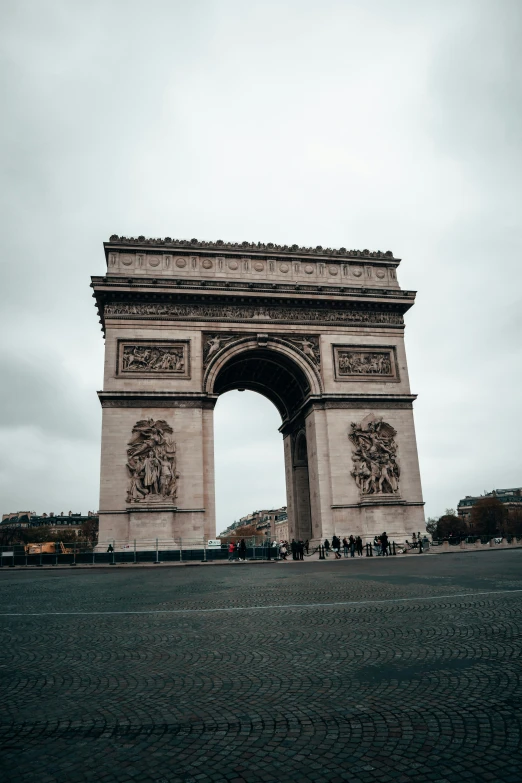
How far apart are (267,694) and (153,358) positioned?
2458cm

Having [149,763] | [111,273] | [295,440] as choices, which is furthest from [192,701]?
[295,440]

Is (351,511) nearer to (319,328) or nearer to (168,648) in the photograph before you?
(319,328)

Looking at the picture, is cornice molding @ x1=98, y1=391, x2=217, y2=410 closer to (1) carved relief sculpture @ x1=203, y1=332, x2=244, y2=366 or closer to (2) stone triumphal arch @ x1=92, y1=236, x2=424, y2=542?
(2) stone triumphal arch @ x1=92, y1=236, x2=424, y2=542

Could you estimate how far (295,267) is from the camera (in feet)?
99.6

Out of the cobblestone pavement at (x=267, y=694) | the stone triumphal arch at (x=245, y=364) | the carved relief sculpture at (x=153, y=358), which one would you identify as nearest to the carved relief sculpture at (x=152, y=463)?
the stone triumphal arch at (x=245, y=364)

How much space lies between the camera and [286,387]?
33125 millimetres

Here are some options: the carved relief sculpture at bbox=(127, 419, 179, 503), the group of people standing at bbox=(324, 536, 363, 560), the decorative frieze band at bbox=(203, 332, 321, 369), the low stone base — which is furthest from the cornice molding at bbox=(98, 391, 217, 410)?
the group of people standing at bbox=(324, 536, 363, 560)

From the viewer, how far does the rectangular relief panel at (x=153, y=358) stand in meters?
27.2

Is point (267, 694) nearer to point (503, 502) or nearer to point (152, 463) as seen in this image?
point (152, 463)

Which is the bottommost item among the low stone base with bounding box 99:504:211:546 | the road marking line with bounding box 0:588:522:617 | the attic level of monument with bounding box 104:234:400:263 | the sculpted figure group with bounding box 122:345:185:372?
the road marking line with bounding box 0:588:522:617

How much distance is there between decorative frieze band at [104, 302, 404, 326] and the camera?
27906 mm

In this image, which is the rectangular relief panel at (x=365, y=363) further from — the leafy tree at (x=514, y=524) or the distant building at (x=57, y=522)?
the distant building at (x=57, y=522)

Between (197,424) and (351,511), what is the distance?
28.3 ft

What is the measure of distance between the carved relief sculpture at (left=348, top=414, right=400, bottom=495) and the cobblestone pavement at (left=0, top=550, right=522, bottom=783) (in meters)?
20.0
